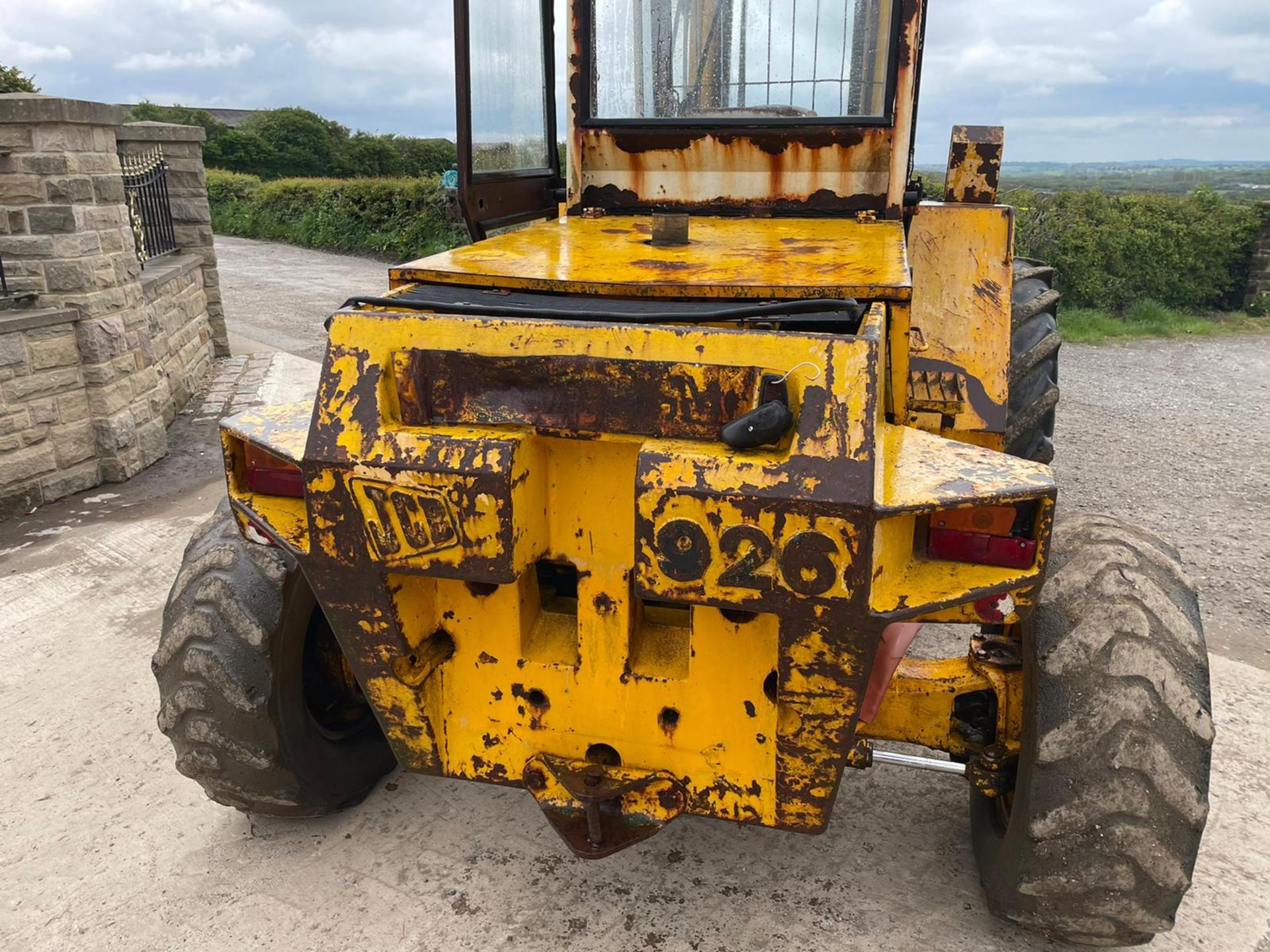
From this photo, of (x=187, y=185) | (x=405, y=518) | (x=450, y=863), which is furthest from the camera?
(x=187, y=185)

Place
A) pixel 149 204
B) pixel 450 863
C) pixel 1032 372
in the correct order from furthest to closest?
pixel 149 204 → pixel 1032 372 → pixel 450 863

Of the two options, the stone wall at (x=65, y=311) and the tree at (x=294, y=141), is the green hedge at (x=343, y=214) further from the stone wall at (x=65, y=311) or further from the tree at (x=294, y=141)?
the tree at (x=294, y=141)

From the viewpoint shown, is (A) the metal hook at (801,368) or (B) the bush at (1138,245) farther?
(B) the bush at (1138,245)

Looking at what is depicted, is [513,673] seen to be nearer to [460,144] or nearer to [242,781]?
[242,781]

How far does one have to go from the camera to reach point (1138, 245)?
42.1ft

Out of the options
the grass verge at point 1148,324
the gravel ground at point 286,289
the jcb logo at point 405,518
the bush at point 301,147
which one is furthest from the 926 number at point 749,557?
the bush at point 301,147

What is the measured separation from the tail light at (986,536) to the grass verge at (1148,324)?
1037cm

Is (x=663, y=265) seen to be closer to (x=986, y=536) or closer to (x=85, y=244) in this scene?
(x=986, y=536)

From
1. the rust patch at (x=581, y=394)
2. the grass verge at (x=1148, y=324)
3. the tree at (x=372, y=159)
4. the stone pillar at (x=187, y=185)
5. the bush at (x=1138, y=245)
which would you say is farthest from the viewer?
the tree at (x=372, y=159)

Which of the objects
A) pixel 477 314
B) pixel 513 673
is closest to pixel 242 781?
pixel 513 673

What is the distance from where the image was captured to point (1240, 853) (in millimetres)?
2805

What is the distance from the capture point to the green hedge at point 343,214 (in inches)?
744

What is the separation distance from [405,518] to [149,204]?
761 cm

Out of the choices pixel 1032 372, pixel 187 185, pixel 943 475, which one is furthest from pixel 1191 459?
Answer: pixel 187 185
